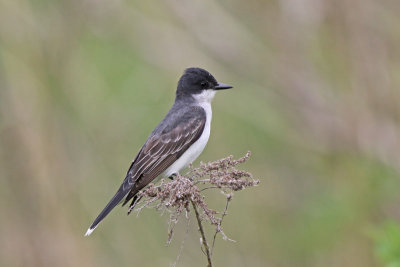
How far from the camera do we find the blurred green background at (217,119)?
18.1ft

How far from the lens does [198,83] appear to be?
561 cm

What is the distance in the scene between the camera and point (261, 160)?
20.9 feet

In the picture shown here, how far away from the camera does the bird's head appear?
18.3ft

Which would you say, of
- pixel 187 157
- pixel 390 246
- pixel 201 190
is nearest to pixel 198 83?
pixel 187 157

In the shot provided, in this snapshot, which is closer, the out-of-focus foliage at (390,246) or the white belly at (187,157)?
the out-of-focus foliage at (390,246)

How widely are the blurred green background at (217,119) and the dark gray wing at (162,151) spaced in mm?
994

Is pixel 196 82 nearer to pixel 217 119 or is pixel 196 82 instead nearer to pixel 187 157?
pixel 187 157

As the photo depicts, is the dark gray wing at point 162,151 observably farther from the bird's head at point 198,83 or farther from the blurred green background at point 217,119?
the blurred green background at point 217,119

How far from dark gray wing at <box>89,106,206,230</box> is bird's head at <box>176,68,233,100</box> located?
41 centimetres

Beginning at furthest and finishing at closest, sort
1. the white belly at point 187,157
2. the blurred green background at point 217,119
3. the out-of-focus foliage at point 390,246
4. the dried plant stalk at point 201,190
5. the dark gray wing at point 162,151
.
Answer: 1. the blurred green background at point 217,119
2. the white belly at point 187,157
3. the dark gray wing at point 162,151
4. the out-of-focus foliage at point 390,246
5. the dried plant stalk at point 201,190

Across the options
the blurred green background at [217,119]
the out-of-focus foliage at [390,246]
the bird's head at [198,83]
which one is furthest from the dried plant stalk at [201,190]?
the bird's head at [198,83]

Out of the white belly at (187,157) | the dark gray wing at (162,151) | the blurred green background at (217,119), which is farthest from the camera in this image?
the blurred green background at (217,119)

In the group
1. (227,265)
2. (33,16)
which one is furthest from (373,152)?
(33,16)

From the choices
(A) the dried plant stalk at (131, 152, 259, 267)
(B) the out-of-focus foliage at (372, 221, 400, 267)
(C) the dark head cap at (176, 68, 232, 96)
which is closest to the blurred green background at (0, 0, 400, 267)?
(C) the dark head cap at (176, 68, 232, 96)
